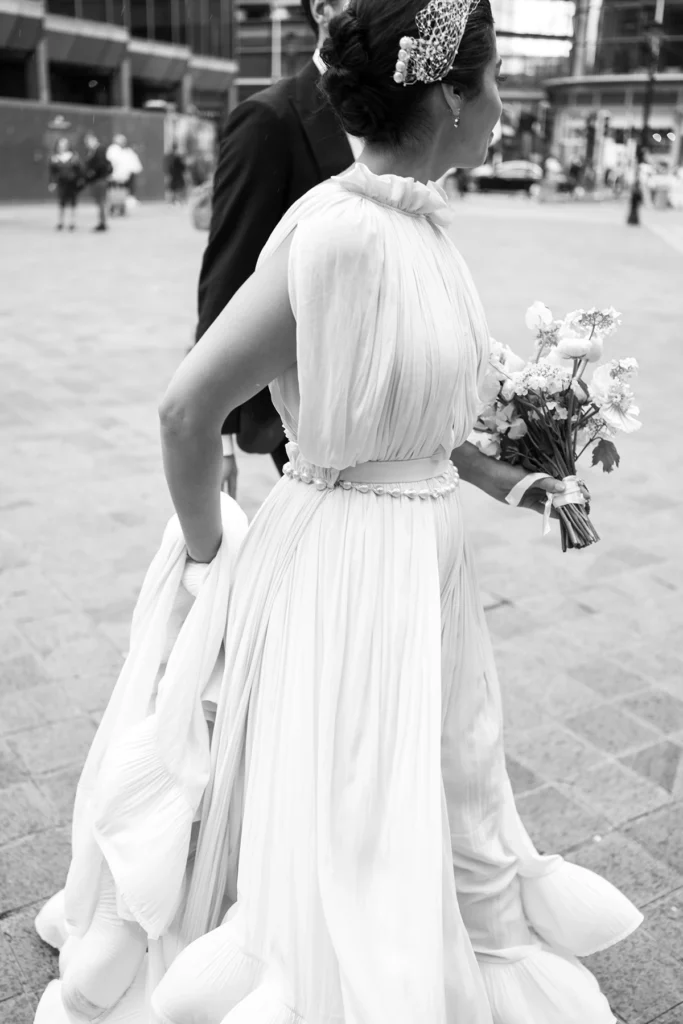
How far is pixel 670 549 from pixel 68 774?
3412 millimetres

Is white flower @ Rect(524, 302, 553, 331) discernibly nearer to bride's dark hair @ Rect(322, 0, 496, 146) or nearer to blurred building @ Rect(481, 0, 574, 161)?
bride's dark hair @ Rect(322, 0, 496, 146)

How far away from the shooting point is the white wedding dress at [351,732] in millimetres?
1730

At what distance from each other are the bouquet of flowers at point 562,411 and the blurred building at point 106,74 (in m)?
28.1

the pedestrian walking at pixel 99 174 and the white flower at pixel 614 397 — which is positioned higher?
the white flower at pixel 614 397

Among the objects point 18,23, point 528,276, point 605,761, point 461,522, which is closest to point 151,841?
point 461,522

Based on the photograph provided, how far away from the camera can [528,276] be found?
14.9 meters

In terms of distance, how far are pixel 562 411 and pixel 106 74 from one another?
1592 inches

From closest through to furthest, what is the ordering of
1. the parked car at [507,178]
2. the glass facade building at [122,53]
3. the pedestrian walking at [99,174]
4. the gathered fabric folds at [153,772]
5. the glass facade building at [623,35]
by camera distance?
the gathered fabric folds at [153,772], the pedestrian walking at [99,174], the glass facade building at [122,53], the parked car at [507,178], the glass facade building at [623,35]

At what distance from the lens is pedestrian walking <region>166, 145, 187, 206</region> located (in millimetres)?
31297

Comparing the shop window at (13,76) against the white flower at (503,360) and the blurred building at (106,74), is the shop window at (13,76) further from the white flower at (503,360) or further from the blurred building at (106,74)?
the white flower at (503,360)

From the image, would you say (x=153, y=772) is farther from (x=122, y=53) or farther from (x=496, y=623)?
(x=122, y=53)

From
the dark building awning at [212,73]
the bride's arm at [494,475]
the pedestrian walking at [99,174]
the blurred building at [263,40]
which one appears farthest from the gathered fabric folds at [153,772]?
the blurred building at [263,40]

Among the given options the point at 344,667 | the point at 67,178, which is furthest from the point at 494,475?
the point at 67,178

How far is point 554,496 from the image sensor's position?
2154 mm
